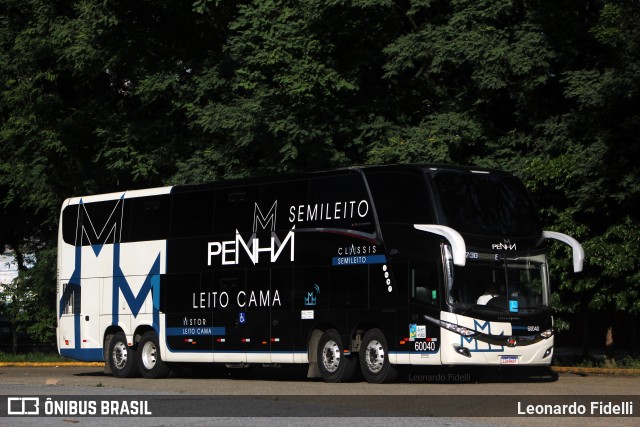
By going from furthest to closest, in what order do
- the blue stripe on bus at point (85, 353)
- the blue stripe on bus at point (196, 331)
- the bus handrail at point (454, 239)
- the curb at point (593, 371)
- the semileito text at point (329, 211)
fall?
the blue stripe on bus at point (85, 353), the blue stripe on bus at point (196, 331), the curb at point (593, 371), the semileito text at point (329, 211), the bus handrail at point (454, 239)

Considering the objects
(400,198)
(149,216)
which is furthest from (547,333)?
(149,216)

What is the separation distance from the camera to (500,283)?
953 inches

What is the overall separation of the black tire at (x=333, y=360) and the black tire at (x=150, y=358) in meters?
4.75

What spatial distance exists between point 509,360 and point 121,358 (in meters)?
10.1

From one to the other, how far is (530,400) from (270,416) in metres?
4.34

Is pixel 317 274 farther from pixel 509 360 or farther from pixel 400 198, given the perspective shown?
pixel 509 360

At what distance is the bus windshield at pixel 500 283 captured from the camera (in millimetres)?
23812

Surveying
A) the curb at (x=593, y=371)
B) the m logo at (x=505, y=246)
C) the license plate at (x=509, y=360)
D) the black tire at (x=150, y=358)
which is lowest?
the curb at (x=593, y=371)

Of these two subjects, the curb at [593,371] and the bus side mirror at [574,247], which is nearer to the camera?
the bus side mirror at [574,247]

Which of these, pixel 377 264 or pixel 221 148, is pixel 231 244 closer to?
pixel 377 264

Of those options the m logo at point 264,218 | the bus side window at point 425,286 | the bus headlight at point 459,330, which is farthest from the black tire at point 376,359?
the m logo at point 264,218

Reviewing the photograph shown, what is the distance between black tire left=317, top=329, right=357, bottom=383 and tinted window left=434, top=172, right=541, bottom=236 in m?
3.50

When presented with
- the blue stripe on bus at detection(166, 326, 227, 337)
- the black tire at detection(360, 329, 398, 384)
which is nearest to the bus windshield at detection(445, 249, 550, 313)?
the black tire at detection(360, 329, 398, 384)

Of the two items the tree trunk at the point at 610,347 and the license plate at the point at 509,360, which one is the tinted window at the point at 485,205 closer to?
the license plate at the point at 509,360
